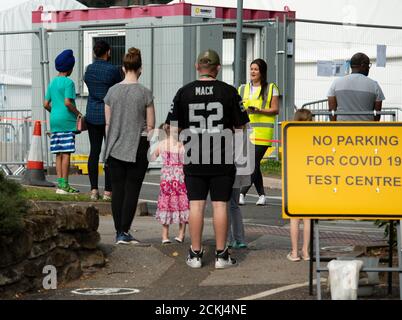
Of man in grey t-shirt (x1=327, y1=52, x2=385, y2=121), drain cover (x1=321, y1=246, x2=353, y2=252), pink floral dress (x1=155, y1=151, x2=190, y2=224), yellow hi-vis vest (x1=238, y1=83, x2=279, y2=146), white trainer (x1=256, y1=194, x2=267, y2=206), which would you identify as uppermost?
man in grey t-shirt (x1=327, y1=52, x2=385, y2=121)

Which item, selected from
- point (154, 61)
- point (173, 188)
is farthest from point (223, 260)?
point (154, 61)

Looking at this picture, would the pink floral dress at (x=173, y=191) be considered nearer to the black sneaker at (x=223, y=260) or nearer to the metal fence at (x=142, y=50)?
the black sneaker at (x=223, y=260)

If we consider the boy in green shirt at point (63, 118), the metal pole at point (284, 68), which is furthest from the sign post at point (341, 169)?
the metal pole at point (284, 68)

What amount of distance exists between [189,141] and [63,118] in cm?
474

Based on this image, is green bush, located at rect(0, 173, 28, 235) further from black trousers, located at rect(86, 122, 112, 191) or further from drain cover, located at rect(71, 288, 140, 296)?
black trousers, located at rect(86, 122, 112, 191)

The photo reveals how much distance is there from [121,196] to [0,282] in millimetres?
2653

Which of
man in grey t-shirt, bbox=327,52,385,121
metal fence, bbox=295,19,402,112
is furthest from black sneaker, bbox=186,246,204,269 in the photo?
metal fence, bbox=295,19,402,112

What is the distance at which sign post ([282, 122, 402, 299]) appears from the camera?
953cm

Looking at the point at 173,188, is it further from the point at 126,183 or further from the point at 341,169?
the point at 341,169

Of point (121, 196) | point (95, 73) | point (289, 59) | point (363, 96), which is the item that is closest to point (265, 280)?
point (121, 196)

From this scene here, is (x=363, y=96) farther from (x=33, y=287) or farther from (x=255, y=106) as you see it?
(x=33, y=287)

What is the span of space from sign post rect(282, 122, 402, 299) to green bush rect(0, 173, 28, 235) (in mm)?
2081

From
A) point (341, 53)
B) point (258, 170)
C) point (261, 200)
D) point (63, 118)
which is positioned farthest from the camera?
point (341, 53)

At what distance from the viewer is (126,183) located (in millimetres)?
12023
